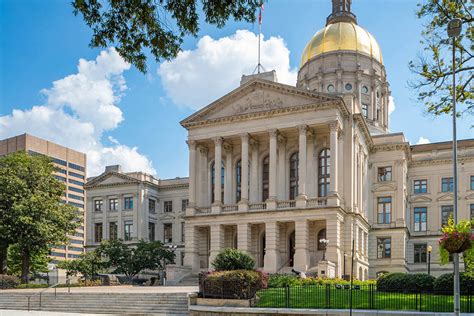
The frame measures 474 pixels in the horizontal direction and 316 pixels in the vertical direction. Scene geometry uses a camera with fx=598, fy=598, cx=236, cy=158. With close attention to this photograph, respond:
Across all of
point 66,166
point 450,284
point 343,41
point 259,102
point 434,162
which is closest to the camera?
point 450,284

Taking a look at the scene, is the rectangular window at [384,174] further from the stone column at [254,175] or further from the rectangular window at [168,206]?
the rectangular window at [168,206]

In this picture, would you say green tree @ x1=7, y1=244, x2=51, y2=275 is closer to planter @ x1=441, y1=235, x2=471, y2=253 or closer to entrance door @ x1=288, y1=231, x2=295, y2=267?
entrance door @ x1=288, y1=231, x2=295, y2=267

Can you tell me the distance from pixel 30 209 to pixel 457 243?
40.1 m

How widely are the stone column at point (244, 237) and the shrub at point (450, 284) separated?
27.0 metres

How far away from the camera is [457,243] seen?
20516mm

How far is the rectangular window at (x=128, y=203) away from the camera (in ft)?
250

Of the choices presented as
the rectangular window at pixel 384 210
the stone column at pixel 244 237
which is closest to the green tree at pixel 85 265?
the stone column at pixel 244 237

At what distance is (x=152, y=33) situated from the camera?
1469 centimetres

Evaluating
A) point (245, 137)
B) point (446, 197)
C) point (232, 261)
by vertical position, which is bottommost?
point (232, 261)

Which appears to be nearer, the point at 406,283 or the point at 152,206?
the point at 406,283

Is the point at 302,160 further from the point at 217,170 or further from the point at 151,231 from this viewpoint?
the point at 151,231

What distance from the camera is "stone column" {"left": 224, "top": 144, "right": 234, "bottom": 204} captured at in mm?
58406

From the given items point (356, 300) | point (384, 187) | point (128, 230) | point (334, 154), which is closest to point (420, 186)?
point (384, 187)

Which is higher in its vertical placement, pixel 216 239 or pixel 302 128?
pixel 302 128
